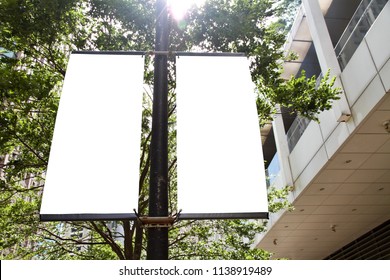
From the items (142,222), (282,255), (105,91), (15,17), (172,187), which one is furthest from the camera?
(282,255)

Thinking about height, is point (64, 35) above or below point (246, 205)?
above

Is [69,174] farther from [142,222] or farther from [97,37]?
[97,37]

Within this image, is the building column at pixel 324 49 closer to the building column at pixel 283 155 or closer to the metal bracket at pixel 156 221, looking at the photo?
the building column at pixel 283 155

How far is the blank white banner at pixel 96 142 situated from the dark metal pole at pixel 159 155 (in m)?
0.22

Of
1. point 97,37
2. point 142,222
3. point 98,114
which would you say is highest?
point 97,37

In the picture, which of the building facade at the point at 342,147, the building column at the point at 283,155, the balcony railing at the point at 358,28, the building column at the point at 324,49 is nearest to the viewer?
the building facade at the point at 342,147

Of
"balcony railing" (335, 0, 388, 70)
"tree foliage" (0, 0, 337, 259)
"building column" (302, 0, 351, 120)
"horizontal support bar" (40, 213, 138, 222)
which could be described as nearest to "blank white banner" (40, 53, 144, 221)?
"horizontal support bar" (40, 213, 138, 222)

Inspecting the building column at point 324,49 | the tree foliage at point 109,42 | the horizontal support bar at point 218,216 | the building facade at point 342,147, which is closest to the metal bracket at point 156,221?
the horizontal support bar at point 218,216

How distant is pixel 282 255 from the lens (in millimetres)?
20797

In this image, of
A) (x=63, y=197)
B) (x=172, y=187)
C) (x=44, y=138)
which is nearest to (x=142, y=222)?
(x=63, y=197)

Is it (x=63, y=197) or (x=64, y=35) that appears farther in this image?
(x=64, y=35)

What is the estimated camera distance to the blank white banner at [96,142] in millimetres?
2244

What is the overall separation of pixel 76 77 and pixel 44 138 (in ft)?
10.5

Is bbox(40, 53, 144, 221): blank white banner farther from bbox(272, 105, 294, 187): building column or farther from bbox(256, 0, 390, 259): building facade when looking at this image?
bbox(272, 105, 294, 187): building column
